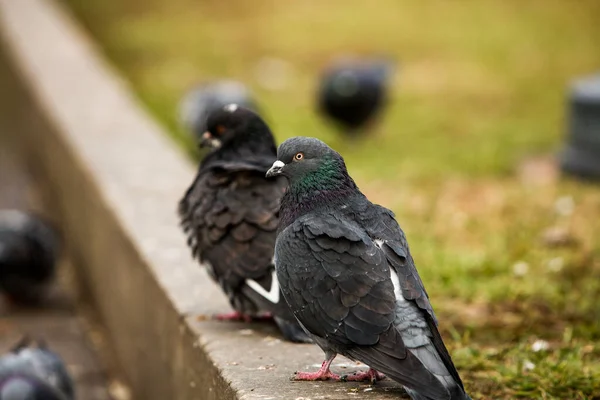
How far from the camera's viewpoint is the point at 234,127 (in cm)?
452

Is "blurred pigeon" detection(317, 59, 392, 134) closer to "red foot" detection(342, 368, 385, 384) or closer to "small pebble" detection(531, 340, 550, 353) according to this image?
"small pebble" detection(531, 340, 550, 353)

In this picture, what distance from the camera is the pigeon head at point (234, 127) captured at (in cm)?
448

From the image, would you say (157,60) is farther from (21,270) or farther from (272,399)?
(272,399)

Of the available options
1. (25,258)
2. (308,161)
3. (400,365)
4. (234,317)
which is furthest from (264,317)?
(25,258)

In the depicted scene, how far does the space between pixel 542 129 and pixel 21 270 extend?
5598 mm

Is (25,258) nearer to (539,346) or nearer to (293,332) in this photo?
(293,332)

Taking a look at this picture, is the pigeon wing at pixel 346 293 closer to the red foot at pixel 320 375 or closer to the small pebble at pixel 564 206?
the red foot at pixel 320 375

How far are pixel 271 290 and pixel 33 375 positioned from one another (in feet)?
4.22

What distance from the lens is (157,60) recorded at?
1330cm

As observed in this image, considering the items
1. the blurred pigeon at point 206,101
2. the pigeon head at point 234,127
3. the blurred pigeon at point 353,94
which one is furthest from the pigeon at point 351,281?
the blurred pigeon at point 353,94

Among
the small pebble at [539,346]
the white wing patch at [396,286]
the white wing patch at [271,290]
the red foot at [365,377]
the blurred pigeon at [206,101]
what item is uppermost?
the blurred pigeon at [206,101]

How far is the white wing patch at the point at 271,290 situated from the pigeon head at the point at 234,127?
0.73 meters

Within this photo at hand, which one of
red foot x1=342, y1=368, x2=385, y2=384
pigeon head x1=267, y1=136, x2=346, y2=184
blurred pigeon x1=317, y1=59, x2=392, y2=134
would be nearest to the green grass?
blurred pigeon x1=317, y1=59, x2=392, y2=134

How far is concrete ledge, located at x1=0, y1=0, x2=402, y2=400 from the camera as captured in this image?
377cm
